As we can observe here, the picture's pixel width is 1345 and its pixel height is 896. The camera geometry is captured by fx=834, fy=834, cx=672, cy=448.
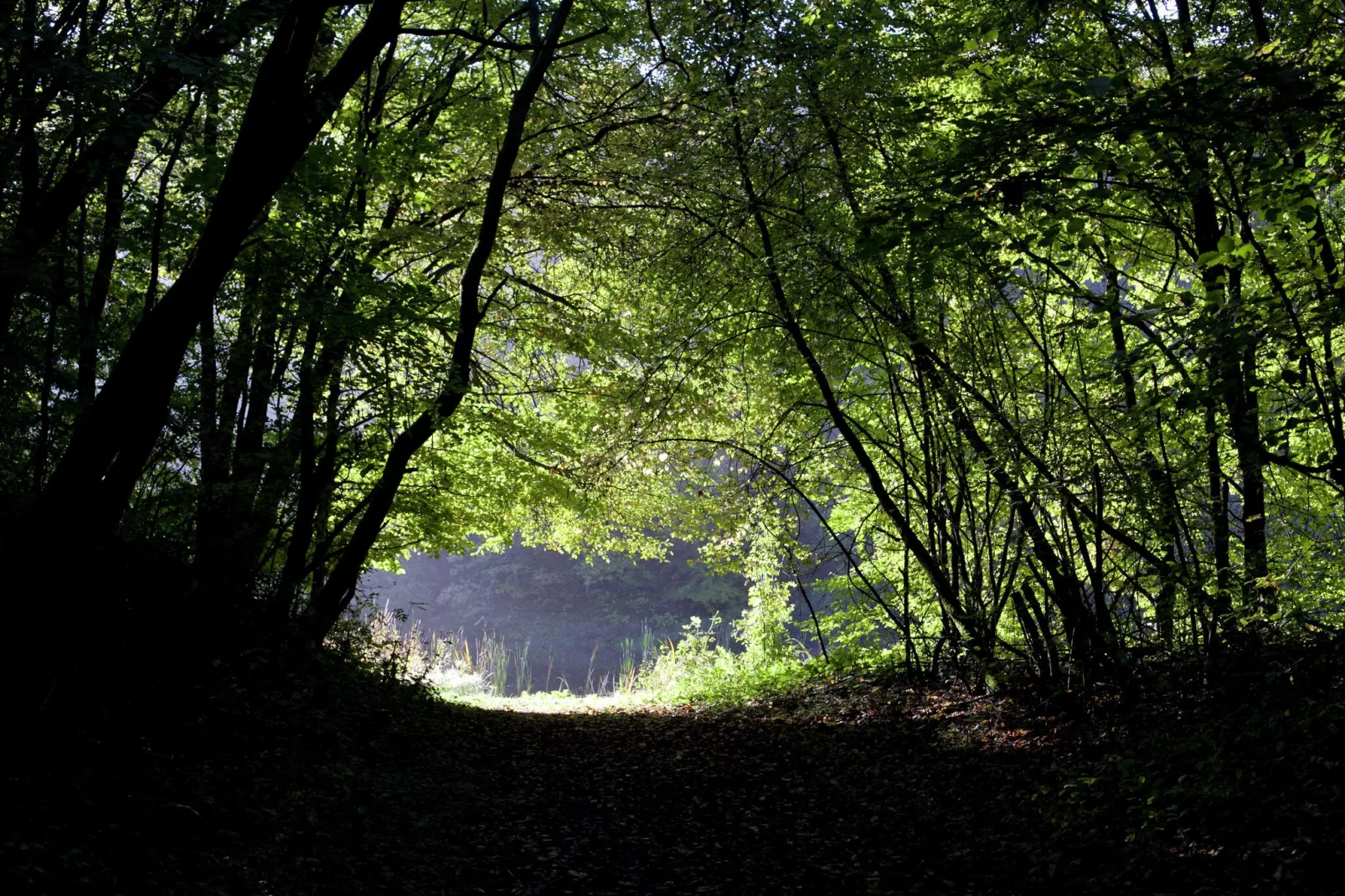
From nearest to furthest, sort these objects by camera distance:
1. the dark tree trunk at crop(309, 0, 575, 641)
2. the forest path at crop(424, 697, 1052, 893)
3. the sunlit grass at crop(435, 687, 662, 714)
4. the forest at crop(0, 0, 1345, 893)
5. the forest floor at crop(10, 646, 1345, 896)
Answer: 1. the forest floor at crop(10, 646, 1345, 896)
2. the forest at crop(0, 0, 1345, 893)
3. the forest path at crop(424, 697, 1052, 893)
4. the dark tree trunk at crop(309, 0, 575, 641)
5. the sunlit grass at crop(435, 687, 662, 714)

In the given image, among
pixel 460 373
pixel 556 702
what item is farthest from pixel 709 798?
pixel 556 702

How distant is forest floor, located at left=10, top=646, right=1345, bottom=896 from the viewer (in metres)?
3.47

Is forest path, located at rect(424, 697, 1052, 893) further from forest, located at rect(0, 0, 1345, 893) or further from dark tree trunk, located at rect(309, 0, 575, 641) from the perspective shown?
dark tree trunk, located at rect(309, 0, 575, 641)

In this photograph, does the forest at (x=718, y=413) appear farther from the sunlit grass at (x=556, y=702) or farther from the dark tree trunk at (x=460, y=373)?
the sunlit grass at (x=556, y=702)

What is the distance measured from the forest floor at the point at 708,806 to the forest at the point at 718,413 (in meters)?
0.03

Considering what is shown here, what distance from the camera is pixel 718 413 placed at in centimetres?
1019

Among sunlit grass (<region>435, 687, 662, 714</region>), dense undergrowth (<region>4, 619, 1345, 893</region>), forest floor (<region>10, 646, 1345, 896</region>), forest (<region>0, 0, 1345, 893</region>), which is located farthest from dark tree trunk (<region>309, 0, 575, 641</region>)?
sunlit grass (<region>435, 687, 662, 714</region>)

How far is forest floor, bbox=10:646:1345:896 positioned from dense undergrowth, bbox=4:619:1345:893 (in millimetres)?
16

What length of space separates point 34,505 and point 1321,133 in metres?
5.83

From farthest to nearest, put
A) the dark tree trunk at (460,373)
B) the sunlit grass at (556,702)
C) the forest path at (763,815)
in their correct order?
the sunlit grass at (556,702) → the dark tree trunk at (460,373) → the forest path at (763,815)

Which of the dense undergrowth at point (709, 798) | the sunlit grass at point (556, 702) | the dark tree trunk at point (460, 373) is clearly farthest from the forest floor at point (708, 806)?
the sunlit grass at point (556, 702)

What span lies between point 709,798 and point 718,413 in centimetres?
521

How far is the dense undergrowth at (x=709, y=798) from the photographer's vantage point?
3504 millimetres

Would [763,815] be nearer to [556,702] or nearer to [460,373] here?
[460,373]
